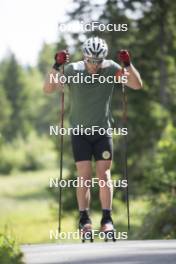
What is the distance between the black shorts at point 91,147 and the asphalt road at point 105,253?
108 cm

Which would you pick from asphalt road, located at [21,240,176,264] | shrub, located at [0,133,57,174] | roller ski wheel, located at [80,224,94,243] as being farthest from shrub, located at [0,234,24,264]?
shrub, located at [0,133,57,174]

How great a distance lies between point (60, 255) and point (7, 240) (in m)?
1.57

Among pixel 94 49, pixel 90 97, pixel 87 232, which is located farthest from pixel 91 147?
pixel 94 49

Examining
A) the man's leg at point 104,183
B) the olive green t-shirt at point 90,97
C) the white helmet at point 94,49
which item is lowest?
the man's leg at point 104,183

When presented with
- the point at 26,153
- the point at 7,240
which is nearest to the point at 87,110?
the point at 7,240

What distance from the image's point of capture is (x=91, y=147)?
10.5 meters

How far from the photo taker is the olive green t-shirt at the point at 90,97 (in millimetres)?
10227

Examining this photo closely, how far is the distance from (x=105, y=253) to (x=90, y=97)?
1830mm

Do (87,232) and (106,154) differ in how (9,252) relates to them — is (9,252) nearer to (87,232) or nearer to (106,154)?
(87,232)

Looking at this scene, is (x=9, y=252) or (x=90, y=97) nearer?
(x=9, y=252)

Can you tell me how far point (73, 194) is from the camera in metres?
35.2

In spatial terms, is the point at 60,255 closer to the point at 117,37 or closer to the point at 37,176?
the point at 117,37

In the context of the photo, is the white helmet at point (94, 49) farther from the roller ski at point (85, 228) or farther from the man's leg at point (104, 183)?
the roller ski at point (85, 228)

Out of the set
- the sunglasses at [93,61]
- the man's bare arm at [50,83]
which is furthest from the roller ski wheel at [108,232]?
the sunglasses at [93,61]
